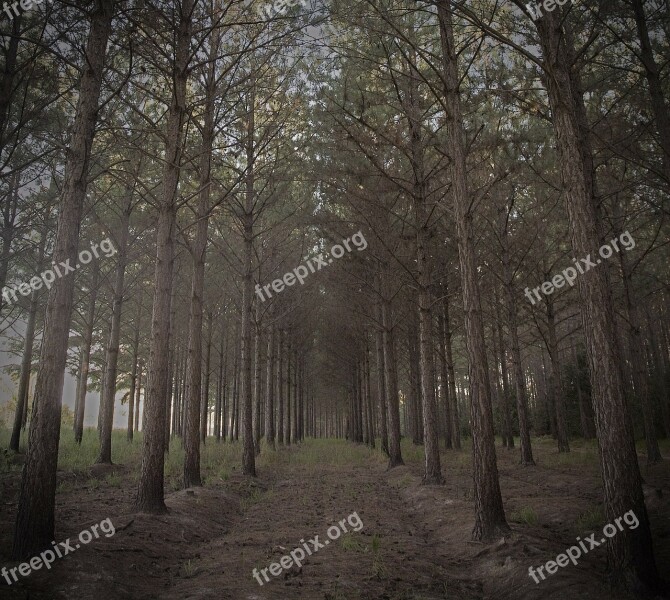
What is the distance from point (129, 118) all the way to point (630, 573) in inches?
436

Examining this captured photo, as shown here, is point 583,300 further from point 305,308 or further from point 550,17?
point 305,308

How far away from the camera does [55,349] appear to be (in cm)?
466

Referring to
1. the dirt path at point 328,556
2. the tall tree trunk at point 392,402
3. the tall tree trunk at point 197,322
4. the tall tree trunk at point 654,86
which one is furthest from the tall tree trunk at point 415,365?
the tall tree trunk at point 654,86

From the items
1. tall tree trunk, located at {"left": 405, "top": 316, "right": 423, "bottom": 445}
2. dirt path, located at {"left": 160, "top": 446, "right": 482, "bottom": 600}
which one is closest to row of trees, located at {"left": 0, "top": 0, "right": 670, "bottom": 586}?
tall tree trunk, located at {"left": 405, "top": 316, "right": 423, "bottom": 445}

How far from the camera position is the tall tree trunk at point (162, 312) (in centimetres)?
630

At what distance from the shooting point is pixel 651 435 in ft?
34.7

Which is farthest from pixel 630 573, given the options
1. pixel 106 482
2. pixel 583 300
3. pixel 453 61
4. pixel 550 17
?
pixel 106 482
